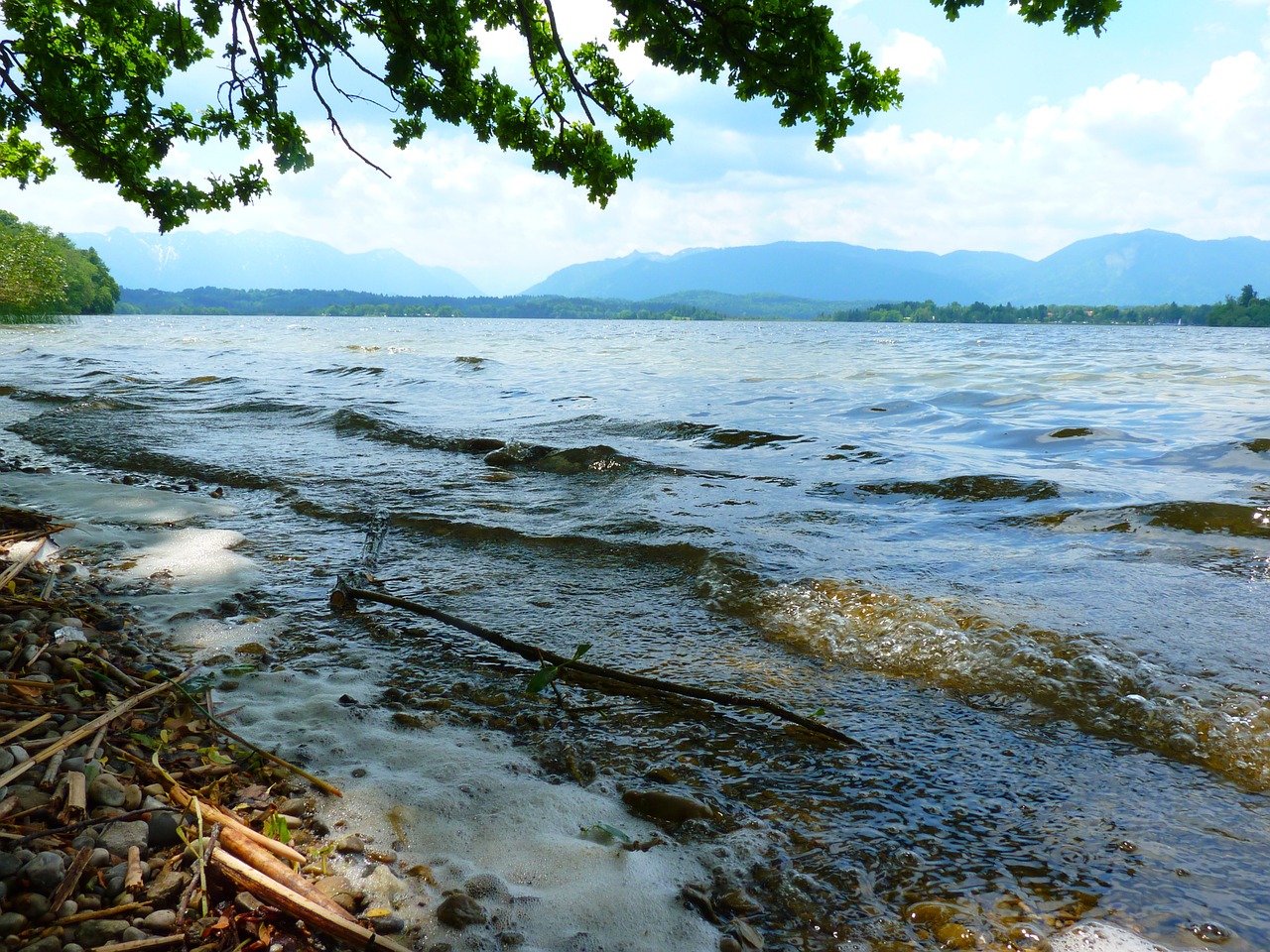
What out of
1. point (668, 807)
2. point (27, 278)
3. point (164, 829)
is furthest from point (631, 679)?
point (27, 278)

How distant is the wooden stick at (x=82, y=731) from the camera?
2.38 m

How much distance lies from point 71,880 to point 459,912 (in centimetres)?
107

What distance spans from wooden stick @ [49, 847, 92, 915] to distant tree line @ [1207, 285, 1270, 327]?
142m

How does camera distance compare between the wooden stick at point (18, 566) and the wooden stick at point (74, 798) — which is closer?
the wooden stick at point (74, 798)

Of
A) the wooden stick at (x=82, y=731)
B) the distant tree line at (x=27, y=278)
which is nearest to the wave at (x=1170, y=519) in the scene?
the wooden stick at (x=82, y=731)

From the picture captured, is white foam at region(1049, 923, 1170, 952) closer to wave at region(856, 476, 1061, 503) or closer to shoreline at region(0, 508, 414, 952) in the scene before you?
shoreline at region(0, 508, 414, 952)

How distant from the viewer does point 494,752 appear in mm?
3410

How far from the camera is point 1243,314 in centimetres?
11169

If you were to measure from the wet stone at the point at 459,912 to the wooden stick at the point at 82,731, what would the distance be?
1.43 meters

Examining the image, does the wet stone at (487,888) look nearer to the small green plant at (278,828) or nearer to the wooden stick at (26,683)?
the small green plant at (278,828)

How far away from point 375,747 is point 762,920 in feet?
6.03

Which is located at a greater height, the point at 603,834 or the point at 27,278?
the point at 27,278

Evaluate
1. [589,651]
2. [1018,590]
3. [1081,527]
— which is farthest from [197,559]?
[1081,527]

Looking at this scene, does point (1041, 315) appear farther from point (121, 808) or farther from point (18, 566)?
point (121, 808)
